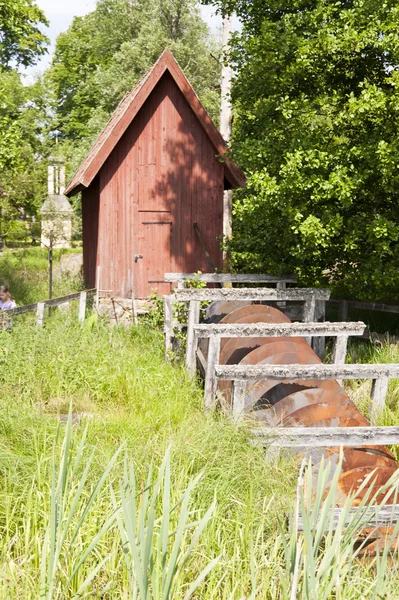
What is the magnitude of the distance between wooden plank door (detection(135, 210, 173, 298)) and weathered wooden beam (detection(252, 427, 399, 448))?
9.64 meters

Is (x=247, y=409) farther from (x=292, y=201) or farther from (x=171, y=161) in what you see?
(x=171, y=161)

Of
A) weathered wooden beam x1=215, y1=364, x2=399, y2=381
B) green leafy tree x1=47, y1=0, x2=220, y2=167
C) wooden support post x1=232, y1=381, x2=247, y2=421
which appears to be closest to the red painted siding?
wooden support post x1=232, y1=381, x2=247, y2=421

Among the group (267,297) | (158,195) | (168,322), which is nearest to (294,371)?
(267,297)

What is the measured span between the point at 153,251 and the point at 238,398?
359 inches

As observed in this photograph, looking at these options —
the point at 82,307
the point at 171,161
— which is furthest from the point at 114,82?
the point at 82,307

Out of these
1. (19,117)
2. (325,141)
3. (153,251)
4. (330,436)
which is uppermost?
(19,117)

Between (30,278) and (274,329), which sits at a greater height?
(274,329)

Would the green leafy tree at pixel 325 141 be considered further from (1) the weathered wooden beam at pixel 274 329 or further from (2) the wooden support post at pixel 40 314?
(2) the wooden support post at pixel 40 314

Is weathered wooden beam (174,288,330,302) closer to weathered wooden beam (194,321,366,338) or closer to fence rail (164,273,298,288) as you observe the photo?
fence rail (164,273,298,288)

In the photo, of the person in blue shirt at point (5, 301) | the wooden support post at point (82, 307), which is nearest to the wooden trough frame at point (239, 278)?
the wooden support post at point (82, 307)

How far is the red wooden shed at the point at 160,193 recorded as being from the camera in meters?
13.8

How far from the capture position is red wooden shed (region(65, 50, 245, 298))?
1375cm

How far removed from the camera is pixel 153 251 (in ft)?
46.4

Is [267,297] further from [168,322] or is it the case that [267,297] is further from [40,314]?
[40,314]
